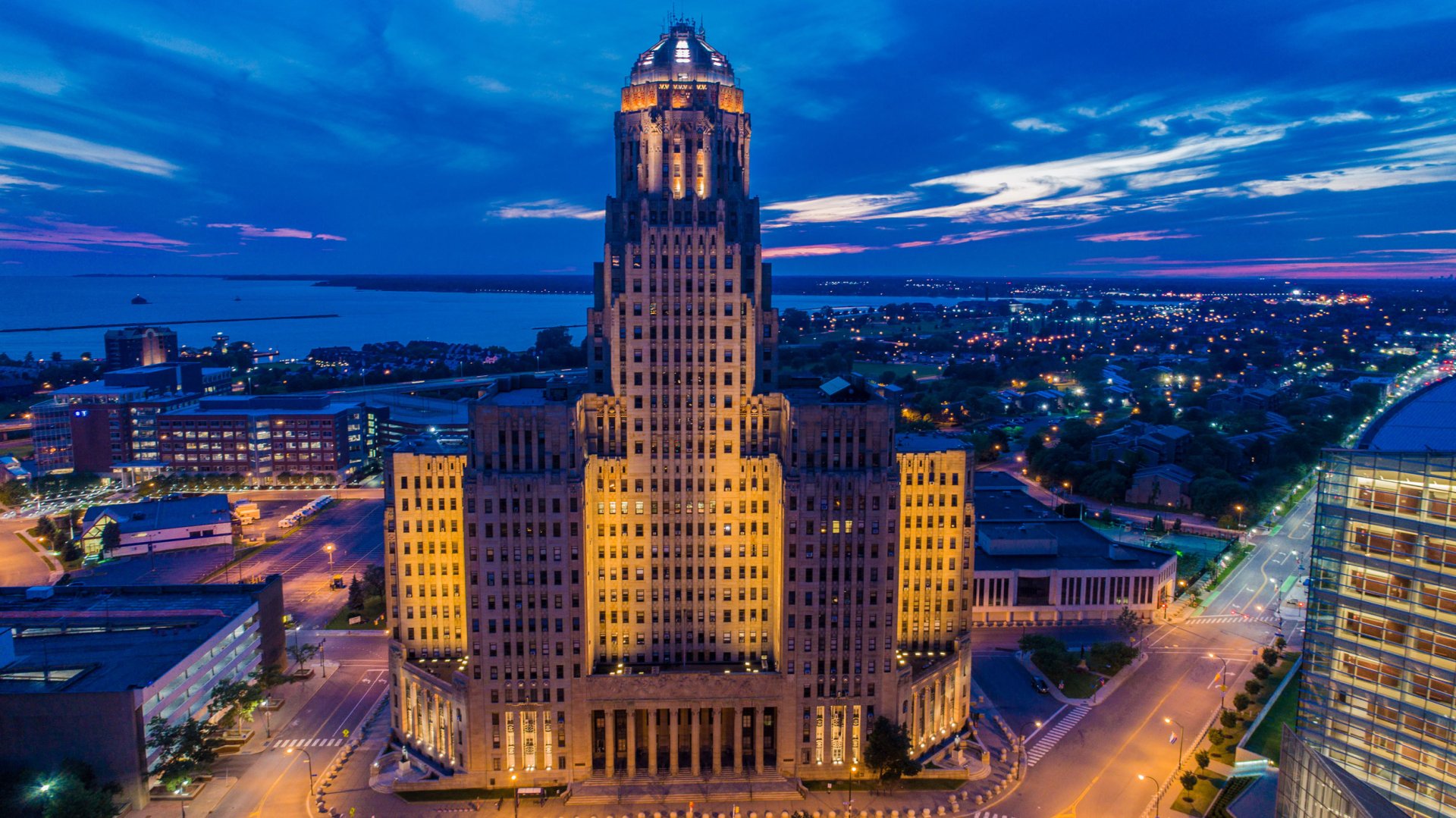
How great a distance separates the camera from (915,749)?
97062mm

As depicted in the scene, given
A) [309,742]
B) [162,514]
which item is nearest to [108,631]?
[309,742]

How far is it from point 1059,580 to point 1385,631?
232 feet

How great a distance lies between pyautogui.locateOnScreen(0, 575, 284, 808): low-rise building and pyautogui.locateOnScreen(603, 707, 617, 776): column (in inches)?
1825

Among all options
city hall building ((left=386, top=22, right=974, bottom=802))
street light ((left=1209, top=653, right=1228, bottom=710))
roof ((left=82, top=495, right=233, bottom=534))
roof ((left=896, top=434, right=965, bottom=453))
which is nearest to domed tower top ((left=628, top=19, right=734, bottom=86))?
city hall building ((left=386, top=22, right=974, bottom=802))

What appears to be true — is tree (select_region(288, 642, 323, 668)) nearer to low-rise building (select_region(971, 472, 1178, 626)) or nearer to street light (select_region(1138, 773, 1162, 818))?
low-rise building (select_region(971, 472, 1178, 626))

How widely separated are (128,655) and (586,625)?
50.8 m

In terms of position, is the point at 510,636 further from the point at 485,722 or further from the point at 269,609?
the point at 269,609

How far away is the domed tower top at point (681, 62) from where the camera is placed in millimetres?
103625

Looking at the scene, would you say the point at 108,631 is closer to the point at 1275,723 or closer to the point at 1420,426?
the point at 1275,723

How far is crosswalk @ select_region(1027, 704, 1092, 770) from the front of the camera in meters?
97.8

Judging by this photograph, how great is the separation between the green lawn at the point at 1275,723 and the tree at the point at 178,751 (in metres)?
114

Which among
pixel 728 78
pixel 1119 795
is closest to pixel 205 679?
pixel 728 78

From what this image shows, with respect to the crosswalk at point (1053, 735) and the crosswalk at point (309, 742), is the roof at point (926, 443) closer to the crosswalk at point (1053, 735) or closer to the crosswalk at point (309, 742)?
the crosswalk at point (1053, 735)

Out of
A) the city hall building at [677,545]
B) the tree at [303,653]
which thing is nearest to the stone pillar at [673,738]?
the city hall building at [677,545]
